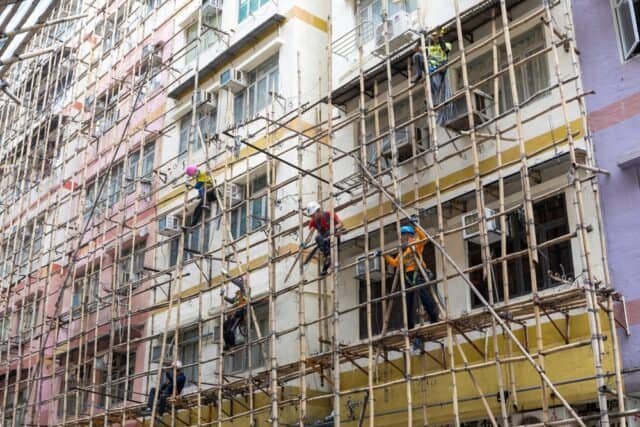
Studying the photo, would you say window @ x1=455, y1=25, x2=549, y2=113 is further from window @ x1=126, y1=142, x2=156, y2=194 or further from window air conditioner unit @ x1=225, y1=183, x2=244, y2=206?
window @ x1=126, y1=142, x2=156, y2=194

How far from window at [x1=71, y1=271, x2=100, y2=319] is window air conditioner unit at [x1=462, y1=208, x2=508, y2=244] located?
320 inches

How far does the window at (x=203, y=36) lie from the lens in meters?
15.5

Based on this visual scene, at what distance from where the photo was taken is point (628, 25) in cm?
862

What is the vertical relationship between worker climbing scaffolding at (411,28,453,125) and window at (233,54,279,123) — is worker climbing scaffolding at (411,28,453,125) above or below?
below

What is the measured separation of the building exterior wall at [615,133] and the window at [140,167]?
871 centimetres

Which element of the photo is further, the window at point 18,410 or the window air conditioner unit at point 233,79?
the window at point 18,410

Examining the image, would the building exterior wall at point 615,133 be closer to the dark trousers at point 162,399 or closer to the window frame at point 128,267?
the dark trousers at point 162,399

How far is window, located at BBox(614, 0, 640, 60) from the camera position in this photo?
8.48 meters

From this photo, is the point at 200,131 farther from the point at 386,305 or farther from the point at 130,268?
the point at 386,305

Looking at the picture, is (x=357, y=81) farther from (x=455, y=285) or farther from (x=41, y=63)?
(x=41, y=63)

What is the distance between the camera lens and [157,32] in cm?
1758

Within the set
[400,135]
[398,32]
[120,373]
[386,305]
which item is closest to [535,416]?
[386,305]

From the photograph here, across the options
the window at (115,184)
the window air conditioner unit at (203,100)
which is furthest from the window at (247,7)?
the window at (115,184)

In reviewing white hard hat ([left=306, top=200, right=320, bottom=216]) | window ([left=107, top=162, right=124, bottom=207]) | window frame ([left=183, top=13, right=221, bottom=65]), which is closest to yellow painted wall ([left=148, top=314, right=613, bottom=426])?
white hard hat ([left=306, top=200, right=320, bottom=216])
